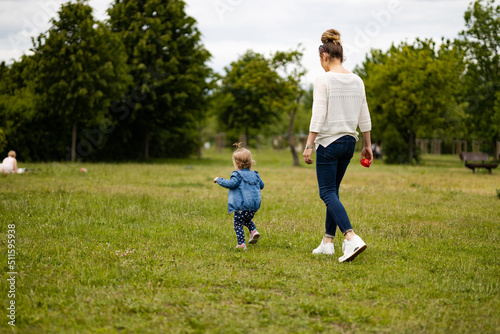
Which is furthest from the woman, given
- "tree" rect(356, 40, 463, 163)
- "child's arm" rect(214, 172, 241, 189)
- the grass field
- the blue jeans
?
"tree" rect(356, 40, 463, 163)

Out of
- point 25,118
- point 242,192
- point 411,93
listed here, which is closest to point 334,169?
point 242,192

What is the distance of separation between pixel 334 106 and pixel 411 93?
30.1 meters

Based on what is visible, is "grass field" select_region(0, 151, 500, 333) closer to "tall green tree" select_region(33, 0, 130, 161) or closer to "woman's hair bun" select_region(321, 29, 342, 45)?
"woman's hair bun" select_region(321, 29, 342, 45)

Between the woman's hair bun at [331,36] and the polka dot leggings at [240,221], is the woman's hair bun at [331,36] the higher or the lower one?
the higher one

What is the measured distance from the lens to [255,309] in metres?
3.82

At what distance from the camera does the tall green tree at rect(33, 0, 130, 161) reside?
79.6 ft

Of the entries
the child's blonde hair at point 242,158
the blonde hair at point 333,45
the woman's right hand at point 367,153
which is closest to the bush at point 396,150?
the woman's right hand at point 367,153

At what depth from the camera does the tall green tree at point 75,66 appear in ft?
79.6

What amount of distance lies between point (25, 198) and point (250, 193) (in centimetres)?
589

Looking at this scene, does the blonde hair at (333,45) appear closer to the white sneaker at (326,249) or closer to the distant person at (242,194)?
the distant person at (242,194)

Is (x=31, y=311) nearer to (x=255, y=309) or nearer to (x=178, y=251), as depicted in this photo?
(x=255, y=309)

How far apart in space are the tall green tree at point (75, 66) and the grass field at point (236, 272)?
16.5 m

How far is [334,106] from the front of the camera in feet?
18.0

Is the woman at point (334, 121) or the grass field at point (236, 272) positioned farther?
the woman at point (334, 121)
